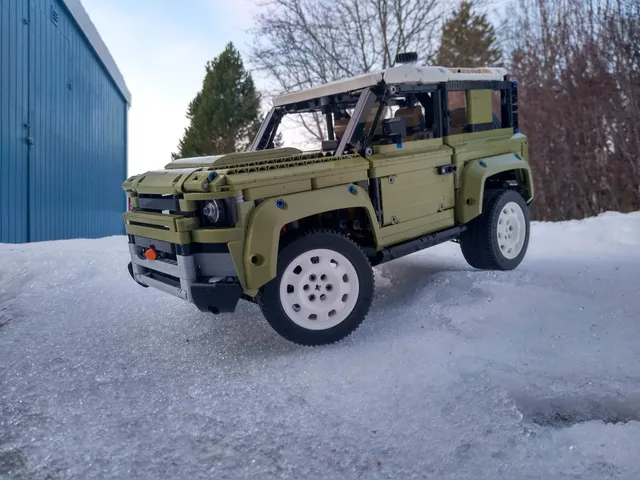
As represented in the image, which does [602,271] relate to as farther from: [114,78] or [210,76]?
[210,76]

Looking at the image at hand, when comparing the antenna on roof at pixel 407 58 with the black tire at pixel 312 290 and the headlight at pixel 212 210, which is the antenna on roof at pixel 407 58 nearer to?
the black tire at pixel 312 290

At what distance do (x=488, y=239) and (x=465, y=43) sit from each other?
16845mm

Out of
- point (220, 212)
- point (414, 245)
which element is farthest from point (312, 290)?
point (414, 245)

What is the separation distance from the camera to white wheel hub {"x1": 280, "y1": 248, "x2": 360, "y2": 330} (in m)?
4.02

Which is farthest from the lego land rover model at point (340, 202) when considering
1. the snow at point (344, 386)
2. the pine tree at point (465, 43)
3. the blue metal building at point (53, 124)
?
the pine tree at point (465, 43)

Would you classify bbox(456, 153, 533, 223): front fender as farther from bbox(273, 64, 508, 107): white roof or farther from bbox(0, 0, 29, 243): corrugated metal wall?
bbox(0, 0, 29, 243): corrugated metal wall

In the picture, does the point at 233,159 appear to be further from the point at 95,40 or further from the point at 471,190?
the point at 95,40

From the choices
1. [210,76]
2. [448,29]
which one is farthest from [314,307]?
[210,76]

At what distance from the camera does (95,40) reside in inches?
535

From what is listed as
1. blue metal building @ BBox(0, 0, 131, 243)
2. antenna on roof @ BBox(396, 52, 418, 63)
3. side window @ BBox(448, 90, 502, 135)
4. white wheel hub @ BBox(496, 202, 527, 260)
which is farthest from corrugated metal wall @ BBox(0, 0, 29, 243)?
white wheel hub @ BBox(496, 202, 527, 260)

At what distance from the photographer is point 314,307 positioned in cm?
409

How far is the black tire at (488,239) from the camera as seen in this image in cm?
569

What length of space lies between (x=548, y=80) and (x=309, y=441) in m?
15.0

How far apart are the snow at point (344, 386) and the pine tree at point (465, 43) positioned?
15.9m
